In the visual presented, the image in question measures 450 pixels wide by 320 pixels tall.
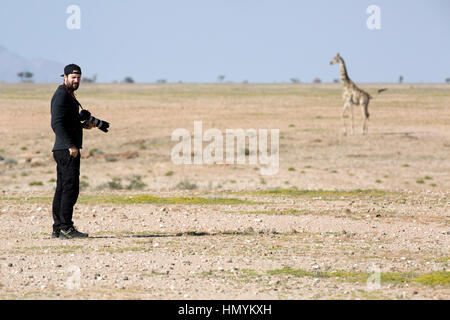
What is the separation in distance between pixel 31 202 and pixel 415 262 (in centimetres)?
754

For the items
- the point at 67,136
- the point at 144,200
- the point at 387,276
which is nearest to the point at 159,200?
the point at 144,200

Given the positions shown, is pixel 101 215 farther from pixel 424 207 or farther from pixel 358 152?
pixel 358 152

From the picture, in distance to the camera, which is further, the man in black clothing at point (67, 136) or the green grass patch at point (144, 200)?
the green grass patch at point (144, 200)

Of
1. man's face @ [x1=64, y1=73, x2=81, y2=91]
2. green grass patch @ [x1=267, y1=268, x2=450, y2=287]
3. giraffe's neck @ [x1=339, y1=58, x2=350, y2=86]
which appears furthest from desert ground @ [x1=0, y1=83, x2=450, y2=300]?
giraffe's neck @ [x1=339, y1=58, x2=350, y2=86]

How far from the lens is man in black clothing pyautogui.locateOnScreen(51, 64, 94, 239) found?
31.9 ft

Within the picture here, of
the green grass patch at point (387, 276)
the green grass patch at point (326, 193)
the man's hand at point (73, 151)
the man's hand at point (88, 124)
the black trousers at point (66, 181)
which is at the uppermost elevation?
the man's hand at point (88, 124)

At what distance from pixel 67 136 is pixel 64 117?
9.2 inches

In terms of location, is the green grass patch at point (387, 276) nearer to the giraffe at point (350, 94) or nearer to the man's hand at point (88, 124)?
the man's hand at point (88, 124)

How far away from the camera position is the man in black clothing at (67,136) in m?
9.73

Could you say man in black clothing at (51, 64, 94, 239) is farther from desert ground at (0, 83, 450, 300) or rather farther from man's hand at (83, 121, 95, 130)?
desert ground at (0, 83, 450, 300)

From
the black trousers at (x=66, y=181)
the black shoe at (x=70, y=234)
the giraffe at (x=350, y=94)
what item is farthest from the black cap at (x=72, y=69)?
the giraffe at (x=350, y=94)

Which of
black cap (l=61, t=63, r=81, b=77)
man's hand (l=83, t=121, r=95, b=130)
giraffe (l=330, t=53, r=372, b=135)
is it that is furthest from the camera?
giraffe (l=330, t=53, r=372, b=135)

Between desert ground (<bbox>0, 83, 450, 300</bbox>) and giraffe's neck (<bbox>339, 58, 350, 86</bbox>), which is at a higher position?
giraffe's neck (<bbox>339, 58, 350, 86</bbox>)

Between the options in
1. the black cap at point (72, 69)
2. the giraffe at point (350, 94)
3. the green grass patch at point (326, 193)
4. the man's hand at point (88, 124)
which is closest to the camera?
the black cap at point (72, 69)
